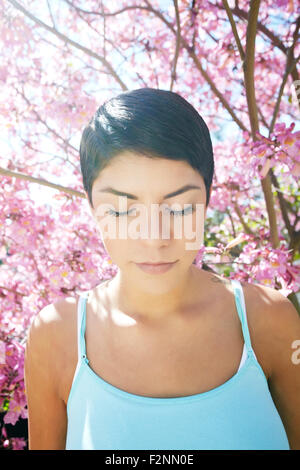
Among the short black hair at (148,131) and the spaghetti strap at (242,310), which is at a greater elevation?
the short black hair at (148,131)

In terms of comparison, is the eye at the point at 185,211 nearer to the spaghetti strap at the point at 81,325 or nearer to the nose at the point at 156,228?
the nose at the point at 156,228

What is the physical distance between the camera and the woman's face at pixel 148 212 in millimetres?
762

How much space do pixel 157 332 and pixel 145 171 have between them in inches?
16.8

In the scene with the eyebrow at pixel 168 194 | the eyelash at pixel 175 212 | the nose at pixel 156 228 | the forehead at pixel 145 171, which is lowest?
the nose at pixel 156 228

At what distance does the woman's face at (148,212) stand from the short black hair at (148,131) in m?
0.02

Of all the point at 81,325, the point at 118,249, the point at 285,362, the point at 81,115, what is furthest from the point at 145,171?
the point at 81,115

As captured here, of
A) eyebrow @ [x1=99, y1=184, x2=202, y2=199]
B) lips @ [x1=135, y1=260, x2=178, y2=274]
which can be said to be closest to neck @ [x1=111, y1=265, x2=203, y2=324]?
lips @ [x1=135, y1=260, x2=178, y2=274]

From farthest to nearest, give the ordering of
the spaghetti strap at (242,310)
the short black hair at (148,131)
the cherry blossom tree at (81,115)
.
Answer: the cherry blossom tree at (81,115) < the spaghetti strap at (242,310) < the short black hair at (148,131)

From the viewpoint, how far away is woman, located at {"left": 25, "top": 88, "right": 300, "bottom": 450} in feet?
2.53

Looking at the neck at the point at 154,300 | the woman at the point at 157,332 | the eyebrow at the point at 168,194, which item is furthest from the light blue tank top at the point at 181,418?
the eyebrow at the point at 168,194

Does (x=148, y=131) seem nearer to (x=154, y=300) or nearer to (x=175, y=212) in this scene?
(x=175, y=212)

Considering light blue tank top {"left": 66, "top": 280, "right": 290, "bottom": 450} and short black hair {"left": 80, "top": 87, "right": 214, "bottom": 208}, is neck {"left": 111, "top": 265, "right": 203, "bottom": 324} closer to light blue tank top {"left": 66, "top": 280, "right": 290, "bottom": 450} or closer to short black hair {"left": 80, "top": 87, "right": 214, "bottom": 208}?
light blue tank top {"left": 66, "top": 280, "right": 290, "bottom": 450}
